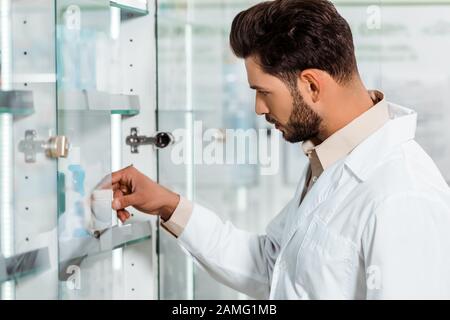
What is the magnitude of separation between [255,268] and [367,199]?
0.38m

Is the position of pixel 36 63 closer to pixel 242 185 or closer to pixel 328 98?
pixel 328 98

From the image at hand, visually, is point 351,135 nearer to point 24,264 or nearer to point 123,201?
point 123,201

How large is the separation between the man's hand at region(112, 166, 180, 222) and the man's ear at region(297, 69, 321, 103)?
323mm

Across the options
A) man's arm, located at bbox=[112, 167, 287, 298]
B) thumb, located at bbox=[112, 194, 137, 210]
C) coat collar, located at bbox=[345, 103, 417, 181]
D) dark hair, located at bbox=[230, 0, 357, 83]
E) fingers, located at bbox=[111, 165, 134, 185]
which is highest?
dark hair, located at bbox=[230, 0, 357, 83]

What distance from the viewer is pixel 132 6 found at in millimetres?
1447

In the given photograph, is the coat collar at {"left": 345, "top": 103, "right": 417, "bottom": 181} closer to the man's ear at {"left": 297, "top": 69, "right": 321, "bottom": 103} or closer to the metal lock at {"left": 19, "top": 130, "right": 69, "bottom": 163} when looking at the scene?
the man's ear at {"left": 297, "top": 69, "right": 321, "bottom": 103}

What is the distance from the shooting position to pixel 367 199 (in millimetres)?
1080

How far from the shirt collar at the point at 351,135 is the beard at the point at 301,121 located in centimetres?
3

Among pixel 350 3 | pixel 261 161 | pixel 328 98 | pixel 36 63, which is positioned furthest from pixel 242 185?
pixel 36 63

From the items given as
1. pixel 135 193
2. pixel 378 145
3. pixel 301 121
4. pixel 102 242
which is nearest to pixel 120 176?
pixel 135 193

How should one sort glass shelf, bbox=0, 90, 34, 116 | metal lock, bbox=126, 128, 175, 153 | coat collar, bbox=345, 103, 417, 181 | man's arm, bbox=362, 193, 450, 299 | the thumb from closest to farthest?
glass shelf, bbox=0, 90, 34, 116
man's arm, bbox=362, 193, 450, 299
coat collar, bbox=345, 103, 417, 181
the thumb
metal lock, bbox=126, 128, 175, 153

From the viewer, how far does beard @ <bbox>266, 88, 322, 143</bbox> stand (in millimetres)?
1204

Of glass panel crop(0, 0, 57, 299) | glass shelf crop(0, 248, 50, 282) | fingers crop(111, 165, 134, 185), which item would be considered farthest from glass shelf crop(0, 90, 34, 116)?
fingers crop(111, 165, 134, 185)

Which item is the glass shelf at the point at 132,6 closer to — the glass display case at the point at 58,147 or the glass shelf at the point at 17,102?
the glass display case at the point at 58,147
